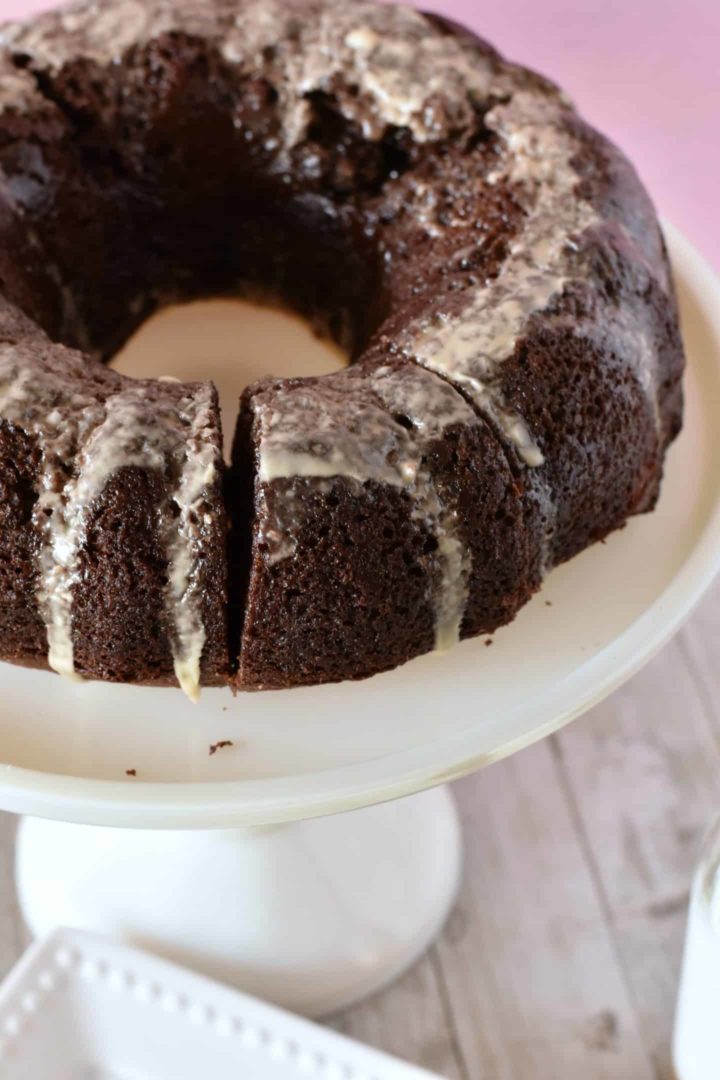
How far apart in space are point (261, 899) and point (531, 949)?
0.35 metres

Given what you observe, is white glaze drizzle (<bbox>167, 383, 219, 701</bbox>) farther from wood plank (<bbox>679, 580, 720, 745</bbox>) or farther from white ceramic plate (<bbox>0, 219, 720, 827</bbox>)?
wood plank (<bbox>679, 580, 720, 745</bbox>)

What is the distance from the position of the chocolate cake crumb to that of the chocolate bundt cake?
0.05m

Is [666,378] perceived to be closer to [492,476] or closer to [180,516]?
[492,476]

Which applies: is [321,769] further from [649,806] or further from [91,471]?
[649,806]

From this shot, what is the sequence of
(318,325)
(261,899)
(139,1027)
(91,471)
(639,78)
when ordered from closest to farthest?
(91,471), (139,1027), (261,899), (318,325), (639,78)

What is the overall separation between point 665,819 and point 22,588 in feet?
3.22

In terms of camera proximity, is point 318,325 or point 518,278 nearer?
point 518,278

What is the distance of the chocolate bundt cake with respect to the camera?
46.0 inches

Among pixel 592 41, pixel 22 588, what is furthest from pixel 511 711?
pixel 592 41

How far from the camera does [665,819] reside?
5.78 ft

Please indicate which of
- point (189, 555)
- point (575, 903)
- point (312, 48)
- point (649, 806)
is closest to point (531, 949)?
point (575, 903)

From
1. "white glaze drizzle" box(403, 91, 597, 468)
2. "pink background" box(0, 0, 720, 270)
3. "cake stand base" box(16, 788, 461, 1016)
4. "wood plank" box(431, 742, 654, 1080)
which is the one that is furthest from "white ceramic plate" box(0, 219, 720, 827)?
"pink background" box(0, 0, 720, 270)

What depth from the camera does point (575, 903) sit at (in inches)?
66.4

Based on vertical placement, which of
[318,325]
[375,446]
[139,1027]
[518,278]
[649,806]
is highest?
[518,278]
